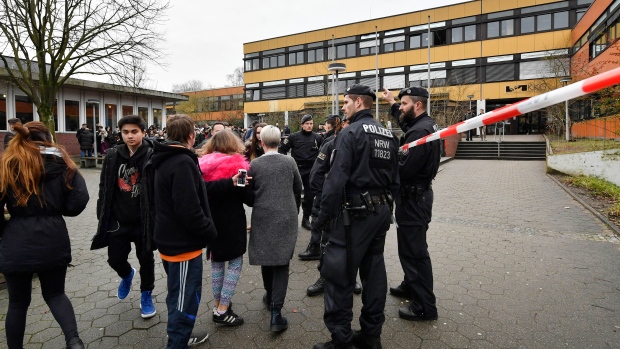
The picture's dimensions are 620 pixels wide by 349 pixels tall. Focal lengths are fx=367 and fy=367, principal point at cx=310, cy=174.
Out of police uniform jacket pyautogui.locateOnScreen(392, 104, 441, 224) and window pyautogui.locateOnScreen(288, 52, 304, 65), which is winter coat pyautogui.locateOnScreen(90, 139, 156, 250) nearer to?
police uniform jacket pyautogui.locateOnScreen(392, 104, 441, 224)

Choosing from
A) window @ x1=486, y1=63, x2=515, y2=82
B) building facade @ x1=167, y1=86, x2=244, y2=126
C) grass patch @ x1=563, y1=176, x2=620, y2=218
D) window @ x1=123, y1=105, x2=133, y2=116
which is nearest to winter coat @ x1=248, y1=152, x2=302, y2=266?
grass patch @ x1=563, y1=176, x2=620, y2=218

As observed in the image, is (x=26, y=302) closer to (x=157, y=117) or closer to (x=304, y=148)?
(x=304, y=148)

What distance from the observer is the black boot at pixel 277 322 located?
319 cm

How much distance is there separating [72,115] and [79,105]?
0.67 metres

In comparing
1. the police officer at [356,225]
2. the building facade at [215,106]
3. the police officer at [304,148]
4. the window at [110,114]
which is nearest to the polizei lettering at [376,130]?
the police officer at [356,225]

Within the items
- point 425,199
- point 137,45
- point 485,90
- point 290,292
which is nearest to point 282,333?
point 290,292

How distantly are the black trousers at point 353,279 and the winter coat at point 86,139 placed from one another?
17.8 metres

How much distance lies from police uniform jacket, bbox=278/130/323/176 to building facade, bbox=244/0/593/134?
730 inches

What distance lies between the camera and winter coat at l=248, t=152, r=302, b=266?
3273mm

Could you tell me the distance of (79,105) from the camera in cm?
2031

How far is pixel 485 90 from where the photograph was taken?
32.9 metres

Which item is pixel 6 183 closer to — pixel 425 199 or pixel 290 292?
pixel 290 292

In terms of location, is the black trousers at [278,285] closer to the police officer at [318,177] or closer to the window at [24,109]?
the police officer at [318,177]

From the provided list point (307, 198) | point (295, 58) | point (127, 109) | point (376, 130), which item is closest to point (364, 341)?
point (376, 130)
